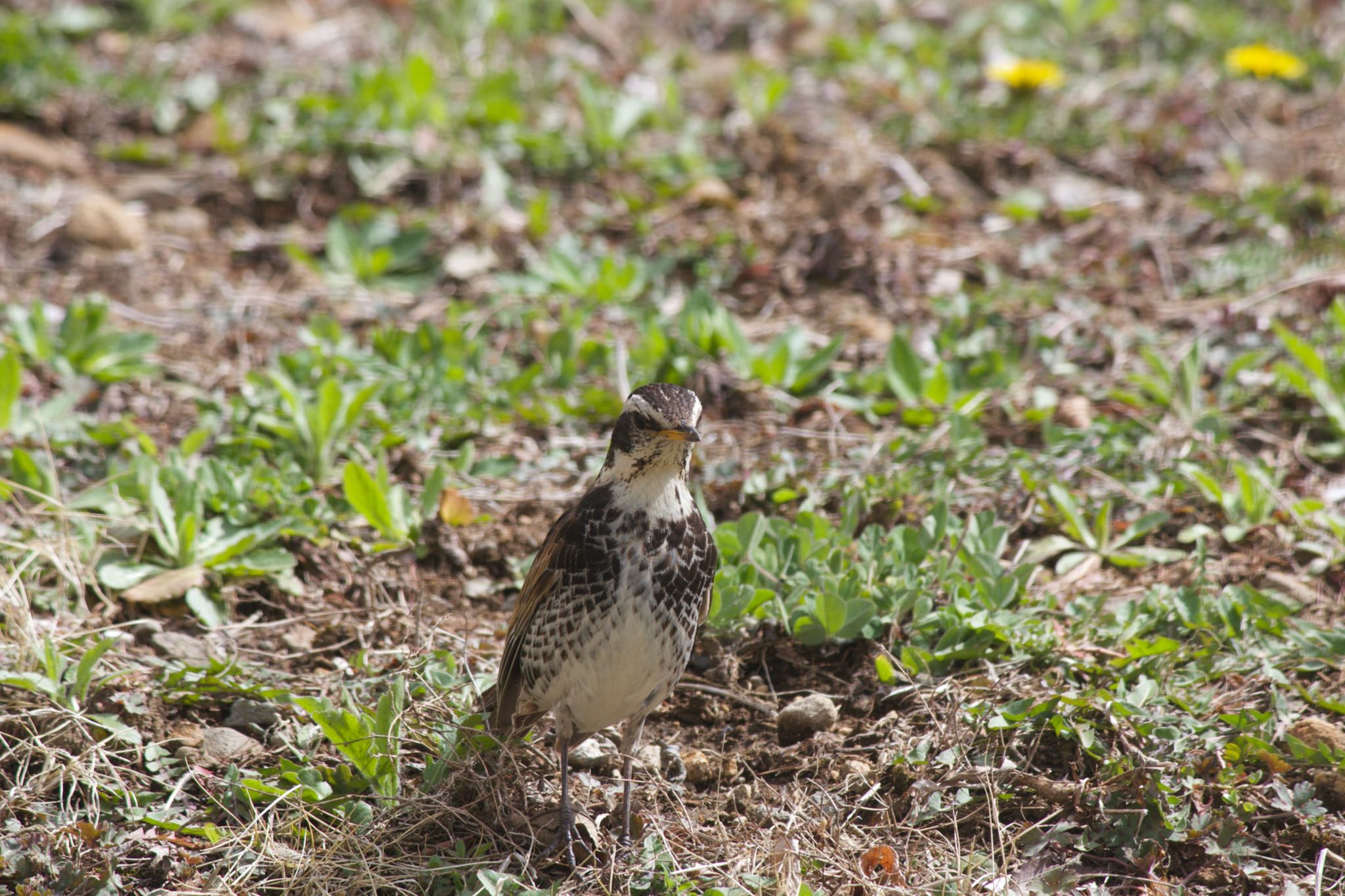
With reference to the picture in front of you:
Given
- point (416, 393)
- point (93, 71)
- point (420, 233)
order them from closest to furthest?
1. point (416, 393)
2. point (420, 233)
3. point (93, 71)

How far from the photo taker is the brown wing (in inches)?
173

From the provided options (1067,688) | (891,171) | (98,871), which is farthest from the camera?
(891,171)

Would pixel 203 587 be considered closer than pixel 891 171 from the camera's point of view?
Yes

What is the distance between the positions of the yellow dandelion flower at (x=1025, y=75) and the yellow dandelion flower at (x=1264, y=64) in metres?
1.21

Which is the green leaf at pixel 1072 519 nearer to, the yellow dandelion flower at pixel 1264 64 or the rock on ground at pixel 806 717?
the rock on ground at pixel 806 717

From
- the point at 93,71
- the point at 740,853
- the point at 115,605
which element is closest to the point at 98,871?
the point at 115,605

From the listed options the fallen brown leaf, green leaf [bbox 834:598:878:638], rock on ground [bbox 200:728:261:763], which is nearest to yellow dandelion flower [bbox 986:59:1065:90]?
green leaf [bbox 834:598:878:638]

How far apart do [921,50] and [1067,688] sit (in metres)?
6.44

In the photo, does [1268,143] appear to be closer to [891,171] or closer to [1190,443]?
[891,171]

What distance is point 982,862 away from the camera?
4.14 m

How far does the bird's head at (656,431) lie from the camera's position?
13.8ft

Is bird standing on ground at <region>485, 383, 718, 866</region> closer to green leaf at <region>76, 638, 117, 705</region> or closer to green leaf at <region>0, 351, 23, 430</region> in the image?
green leaf at <region>76, 638, 117, 705</region>

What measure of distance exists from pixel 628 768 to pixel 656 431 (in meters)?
1.14

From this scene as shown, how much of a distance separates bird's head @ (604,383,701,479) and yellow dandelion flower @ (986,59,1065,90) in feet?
17.9
